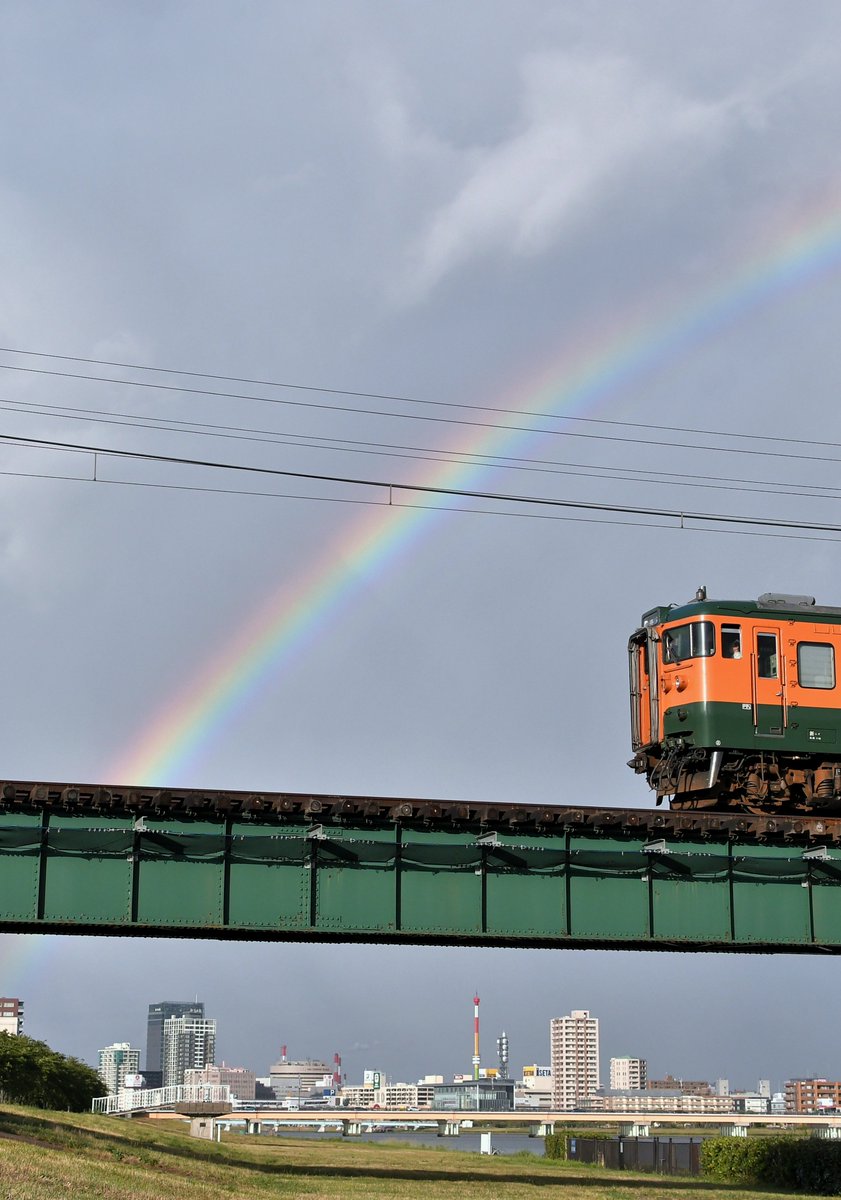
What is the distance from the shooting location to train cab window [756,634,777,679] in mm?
37938

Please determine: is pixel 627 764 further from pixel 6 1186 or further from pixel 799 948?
pixel 6 1186

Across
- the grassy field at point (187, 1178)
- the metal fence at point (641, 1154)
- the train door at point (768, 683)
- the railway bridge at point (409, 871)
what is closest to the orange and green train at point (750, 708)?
the train door at point (768, 683)

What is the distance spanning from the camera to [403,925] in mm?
33250

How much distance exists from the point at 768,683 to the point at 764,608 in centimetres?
229

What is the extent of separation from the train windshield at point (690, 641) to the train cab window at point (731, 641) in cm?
30

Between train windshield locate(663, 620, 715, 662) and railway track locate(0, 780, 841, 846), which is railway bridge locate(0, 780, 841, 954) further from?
train windshield locate(663, 620, 715, 662)

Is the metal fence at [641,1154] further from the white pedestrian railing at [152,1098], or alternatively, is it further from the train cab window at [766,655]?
the train cab window at [766,655]

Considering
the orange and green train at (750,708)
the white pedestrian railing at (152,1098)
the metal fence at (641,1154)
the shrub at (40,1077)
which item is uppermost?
the orange and green train at (750,708)

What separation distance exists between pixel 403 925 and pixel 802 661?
14.2 m

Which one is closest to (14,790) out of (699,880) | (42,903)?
(42,903)

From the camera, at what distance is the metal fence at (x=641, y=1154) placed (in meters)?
73.9

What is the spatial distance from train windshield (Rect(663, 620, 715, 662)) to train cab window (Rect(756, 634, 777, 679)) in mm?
1406

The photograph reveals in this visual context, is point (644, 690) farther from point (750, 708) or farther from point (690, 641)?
point (750, 708)

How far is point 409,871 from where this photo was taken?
110ft
